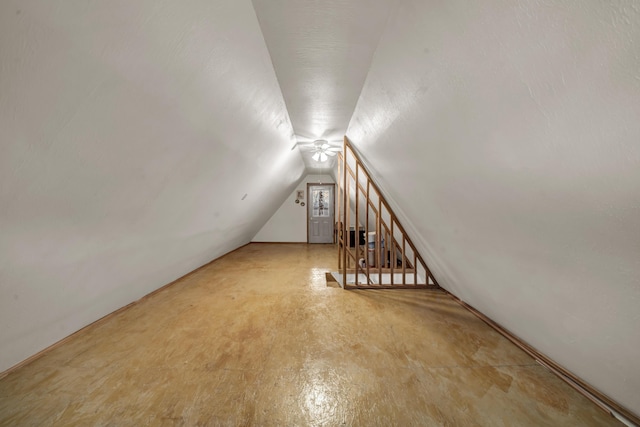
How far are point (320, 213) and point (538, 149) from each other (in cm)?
628

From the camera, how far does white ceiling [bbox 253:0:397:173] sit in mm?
1159

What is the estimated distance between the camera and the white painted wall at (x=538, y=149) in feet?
2.26

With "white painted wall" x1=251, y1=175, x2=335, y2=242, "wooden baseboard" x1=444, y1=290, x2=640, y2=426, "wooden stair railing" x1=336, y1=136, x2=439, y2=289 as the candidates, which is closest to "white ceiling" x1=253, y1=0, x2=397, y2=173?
"wooden stair railing" x1=336, y1=136, x2=439, y2=289

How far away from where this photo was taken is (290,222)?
712cm

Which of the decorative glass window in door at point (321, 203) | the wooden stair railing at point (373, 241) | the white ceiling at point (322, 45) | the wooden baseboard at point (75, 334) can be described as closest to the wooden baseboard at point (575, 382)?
→ the wooden stair railing at point (373, 241)

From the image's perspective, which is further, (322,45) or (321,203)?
(321,203)

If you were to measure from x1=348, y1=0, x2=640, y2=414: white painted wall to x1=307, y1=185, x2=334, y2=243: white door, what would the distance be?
17.2 feet

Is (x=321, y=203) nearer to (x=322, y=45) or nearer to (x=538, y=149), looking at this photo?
(x=322, y=45)

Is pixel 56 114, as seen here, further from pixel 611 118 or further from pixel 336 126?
pixel 336 126

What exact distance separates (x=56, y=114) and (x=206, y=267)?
382cm

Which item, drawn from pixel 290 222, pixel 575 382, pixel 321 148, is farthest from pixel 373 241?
pixel 290 222

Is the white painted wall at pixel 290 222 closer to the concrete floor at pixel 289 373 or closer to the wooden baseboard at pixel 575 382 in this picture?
the concrete floor at pixel 289 373

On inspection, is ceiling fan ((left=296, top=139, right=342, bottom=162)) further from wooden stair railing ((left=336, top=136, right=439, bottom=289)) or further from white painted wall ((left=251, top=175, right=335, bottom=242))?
white painted wall ((left=251, top=175, right=335, bottom=242))

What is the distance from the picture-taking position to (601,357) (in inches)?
51.2
